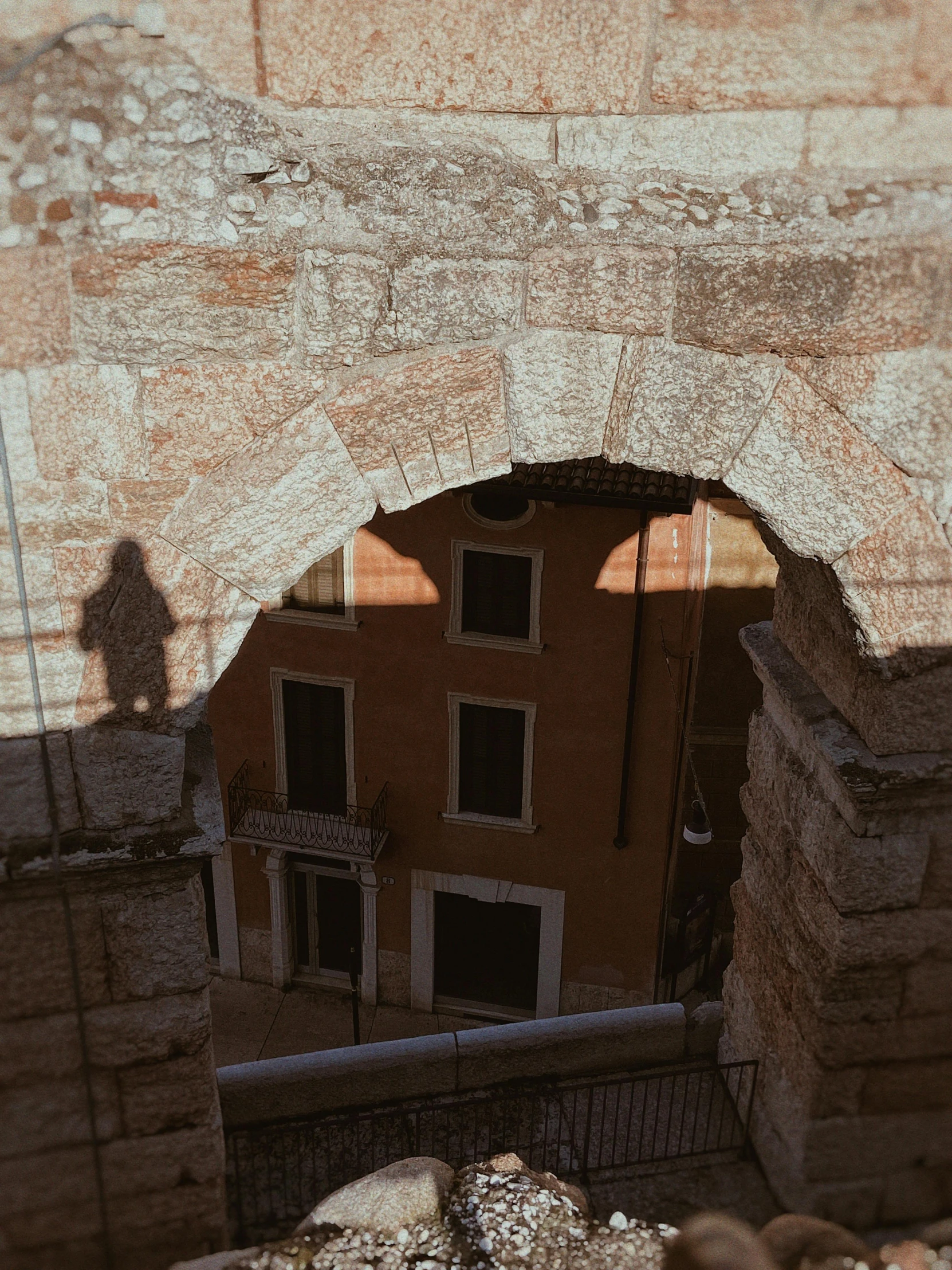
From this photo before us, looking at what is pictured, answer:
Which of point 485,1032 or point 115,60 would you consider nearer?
point 115,60

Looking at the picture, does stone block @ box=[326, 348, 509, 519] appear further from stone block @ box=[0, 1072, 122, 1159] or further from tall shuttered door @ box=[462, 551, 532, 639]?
tall shuttered door @ box=[462, 551, 532, 639]

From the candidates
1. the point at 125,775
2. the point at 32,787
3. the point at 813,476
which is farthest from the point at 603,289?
the point at 32,787

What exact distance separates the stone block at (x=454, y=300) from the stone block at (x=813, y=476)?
792mm

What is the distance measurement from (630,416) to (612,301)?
327 millimetres

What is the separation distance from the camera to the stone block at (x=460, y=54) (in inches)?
112

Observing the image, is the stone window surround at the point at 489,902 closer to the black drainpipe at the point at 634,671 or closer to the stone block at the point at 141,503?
the black drainpipe at the point at 634,671

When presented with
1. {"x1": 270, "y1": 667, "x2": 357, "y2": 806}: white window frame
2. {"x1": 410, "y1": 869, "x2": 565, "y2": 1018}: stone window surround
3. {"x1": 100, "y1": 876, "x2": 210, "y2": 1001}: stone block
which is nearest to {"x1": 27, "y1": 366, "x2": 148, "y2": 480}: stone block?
{"x1": 100, "y1": 876, "x2": 210, "y2": 1001}: stone block

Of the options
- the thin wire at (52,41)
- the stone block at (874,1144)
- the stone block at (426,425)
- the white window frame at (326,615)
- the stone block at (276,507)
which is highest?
the thin wire at (52,41)

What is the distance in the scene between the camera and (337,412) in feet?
10.4

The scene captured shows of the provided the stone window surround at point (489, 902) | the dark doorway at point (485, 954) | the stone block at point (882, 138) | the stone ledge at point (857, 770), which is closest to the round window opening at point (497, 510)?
the stone window surround at point (489, 902)

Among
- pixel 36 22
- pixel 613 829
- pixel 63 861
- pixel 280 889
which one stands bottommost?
pixel 280 889

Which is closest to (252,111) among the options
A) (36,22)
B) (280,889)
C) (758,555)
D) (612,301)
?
(36,22)

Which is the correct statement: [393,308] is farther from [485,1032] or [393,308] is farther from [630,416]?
[485,1032]

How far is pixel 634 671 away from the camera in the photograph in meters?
10.2
